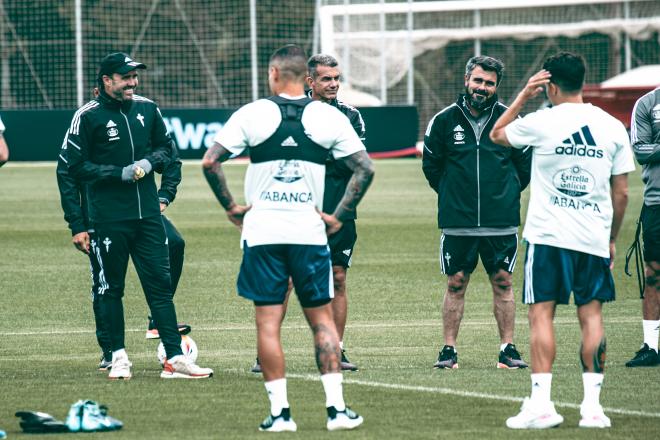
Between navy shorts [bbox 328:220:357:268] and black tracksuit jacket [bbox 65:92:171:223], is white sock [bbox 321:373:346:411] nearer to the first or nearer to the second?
black tracksuit jacket [bbox 65:92:171:223]

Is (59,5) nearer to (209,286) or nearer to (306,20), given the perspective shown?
(306,20)

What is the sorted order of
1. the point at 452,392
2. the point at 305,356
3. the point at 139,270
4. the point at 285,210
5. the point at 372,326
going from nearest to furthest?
the point at 285,210 → the point at 452,392 → the point at 139,270 → the point at 305,356 → the point at 372,326

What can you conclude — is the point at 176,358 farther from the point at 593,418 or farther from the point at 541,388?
the point at 593,418

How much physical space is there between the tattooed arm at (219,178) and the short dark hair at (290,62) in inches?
21.5

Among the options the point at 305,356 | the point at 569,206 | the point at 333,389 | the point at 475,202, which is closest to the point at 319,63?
the point at 475,202

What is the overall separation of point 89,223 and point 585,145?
3.73 metres

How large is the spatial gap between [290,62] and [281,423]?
1968 millimetres

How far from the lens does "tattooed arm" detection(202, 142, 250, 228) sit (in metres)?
7.02

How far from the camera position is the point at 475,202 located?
30.5 feet

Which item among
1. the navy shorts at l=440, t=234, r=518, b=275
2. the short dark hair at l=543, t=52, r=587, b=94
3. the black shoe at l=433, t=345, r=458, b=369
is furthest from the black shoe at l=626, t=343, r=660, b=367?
the short dark hair at l=543, t=52, r=587, b=94

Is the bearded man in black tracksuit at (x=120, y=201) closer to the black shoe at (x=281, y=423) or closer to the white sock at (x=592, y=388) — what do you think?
the black shoe at (x=281, y=423)

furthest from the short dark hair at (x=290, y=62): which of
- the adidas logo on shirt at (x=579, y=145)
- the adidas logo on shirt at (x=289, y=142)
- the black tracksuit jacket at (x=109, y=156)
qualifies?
the black tracksuit jacket at (x=109, y=156)

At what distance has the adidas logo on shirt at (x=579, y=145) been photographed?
23.4ft

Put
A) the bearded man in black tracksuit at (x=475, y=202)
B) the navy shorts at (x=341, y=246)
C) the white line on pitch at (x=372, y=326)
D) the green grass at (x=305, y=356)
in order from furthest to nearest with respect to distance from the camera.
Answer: the white line on pitch at (x=372, y=326) → the navy shorts at (x=341, y=246) → the bearded man in black tracksuit at (x=475, y=202) → the green grass at (x=305, y=356)
